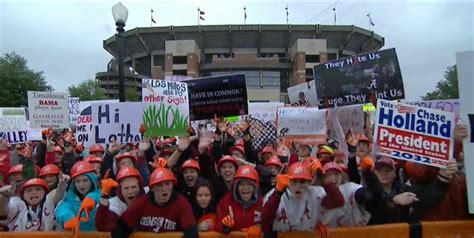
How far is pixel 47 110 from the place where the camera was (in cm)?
941

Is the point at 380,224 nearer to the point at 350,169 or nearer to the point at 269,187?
the point at 350,169

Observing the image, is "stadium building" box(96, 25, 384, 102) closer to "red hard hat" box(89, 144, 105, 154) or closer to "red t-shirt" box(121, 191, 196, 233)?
"red hard hat" box(89, 144, 105, 154)

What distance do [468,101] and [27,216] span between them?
416cm

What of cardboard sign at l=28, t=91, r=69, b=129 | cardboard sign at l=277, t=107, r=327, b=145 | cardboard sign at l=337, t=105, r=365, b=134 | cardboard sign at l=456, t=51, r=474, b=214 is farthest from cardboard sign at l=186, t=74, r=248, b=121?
cardboard sign at l=28, t=91, r=69, b=129

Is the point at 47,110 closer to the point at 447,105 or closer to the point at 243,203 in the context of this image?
the point at 243,203

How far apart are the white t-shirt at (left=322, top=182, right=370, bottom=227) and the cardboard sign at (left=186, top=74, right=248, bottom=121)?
127 inches

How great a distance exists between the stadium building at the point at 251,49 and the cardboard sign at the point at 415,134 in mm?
65052

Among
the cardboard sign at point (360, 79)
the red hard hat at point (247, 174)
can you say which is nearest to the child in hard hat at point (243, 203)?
the red hard hat at point (247, 174)

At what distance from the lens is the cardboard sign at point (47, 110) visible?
9.20 metres

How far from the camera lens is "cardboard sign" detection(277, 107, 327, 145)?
718 centimetres

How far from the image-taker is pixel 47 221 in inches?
162

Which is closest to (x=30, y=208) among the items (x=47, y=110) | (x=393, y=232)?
(x=393, y=232)

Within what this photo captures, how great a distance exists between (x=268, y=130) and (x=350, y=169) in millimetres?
7840

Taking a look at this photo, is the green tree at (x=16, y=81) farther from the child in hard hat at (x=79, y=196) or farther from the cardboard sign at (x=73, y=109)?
the child in hard hat at (x=79, y=196)
